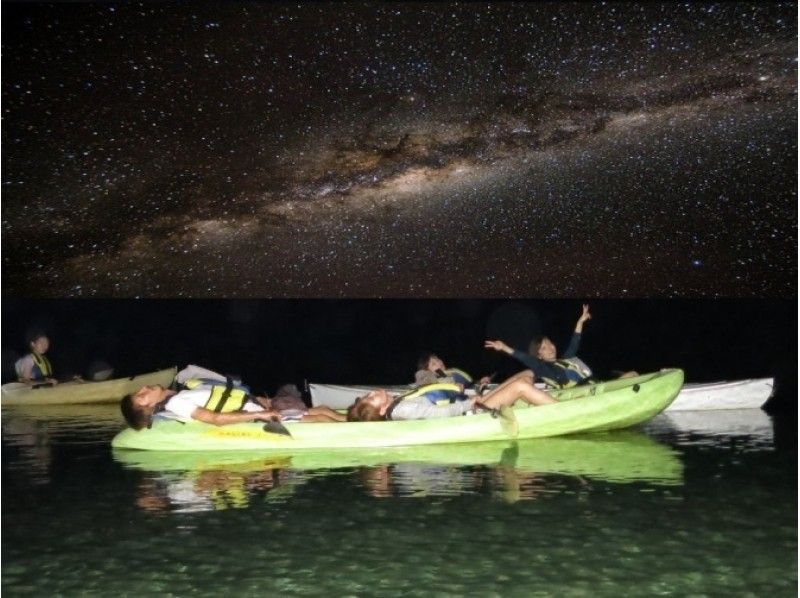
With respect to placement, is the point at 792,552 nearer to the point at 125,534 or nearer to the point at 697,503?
the point at 697,503

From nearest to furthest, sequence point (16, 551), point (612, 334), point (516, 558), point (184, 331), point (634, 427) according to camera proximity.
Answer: point (516, 558) → point (16, 551) → point (634, 427) → point (612, 334) → point (184, 331)

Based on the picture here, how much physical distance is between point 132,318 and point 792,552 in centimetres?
5882

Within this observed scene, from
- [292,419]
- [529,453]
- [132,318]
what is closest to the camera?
[529,453]

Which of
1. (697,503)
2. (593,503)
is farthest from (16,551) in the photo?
(697,503)

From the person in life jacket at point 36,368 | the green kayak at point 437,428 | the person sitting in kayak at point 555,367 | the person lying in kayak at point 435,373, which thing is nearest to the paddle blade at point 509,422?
the green kayak at point 437,428

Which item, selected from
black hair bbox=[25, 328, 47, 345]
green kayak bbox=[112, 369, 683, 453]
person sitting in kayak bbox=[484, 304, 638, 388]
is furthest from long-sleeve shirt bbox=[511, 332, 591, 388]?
black hair bbox=[25, 328, 47, 345]

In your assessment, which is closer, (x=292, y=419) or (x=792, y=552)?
(x=792, y=552)

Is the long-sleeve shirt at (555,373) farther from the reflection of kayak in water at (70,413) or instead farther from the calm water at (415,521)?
the reflection of kayak in water at (70,413)

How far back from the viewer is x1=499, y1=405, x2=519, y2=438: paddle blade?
1008 centimetres

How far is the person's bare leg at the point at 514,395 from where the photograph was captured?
10.4 meters

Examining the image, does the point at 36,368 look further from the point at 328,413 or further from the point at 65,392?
the point at 328,413

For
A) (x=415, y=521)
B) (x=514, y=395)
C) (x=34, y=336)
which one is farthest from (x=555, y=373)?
(x=34, y=336)

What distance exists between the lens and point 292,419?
1032 cm

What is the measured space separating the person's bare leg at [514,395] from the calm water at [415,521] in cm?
46
